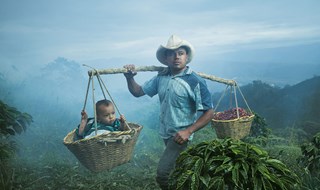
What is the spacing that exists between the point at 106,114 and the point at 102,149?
1.98 ft

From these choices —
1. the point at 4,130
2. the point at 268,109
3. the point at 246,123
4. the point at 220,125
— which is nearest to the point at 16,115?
the point at 4,130

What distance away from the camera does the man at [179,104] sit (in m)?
3.20

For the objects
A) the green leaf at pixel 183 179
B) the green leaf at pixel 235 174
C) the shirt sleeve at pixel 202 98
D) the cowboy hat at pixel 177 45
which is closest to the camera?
the green leaf at pixel 235 174

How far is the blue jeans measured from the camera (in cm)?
314

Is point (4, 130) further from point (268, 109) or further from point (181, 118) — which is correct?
point (268, 109)

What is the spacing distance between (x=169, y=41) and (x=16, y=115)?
2250 mm

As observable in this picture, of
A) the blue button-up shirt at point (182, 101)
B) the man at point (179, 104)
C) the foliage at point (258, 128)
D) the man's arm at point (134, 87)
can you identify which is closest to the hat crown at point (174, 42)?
the man at point (179, 104)

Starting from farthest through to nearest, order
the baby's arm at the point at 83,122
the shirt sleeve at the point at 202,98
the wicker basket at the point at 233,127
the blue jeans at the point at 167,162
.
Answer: the wicker basket at the point at 233,127, the baby's arm at the point at 83,122, the shirt sleeve at the point at 202,98, the blue jeans at the point at 167,162

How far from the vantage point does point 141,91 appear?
3.83 meters

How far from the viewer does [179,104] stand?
336 centimetres

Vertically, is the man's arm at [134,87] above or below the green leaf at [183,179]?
above

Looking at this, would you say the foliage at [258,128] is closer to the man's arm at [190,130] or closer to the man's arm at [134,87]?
the man's arm at [134,87]

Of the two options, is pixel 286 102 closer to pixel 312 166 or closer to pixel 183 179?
pixel 312 166

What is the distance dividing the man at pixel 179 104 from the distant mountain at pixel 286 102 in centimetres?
710
